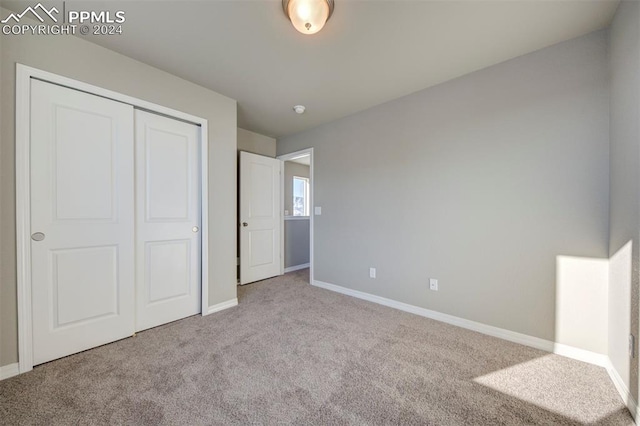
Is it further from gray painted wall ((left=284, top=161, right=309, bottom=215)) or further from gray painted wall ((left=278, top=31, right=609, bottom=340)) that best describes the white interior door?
gray painted wall ((left=278, top=31, right=609, bottom=340))

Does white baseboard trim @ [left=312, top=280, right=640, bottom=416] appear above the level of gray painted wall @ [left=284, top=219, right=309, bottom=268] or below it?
below

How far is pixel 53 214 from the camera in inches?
70.0

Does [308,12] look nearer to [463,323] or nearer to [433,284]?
[433,284]

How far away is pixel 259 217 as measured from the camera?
3.91 m

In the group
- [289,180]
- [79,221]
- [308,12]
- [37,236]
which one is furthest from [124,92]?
[289,180]

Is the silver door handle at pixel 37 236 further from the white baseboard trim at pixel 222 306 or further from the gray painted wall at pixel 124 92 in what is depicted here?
the white baseboard trim at pixel 222 306

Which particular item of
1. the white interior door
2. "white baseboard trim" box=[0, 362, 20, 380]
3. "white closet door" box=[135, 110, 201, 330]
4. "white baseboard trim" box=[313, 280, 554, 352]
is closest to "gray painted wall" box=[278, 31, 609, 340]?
"white baseboard trim" box=[313, 280, 554, 352]

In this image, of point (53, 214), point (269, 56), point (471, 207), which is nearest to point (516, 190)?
point (471, 207)

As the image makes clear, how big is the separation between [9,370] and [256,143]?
3.46m

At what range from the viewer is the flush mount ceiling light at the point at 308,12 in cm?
144

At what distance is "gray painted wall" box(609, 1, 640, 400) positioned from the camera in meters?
1.34

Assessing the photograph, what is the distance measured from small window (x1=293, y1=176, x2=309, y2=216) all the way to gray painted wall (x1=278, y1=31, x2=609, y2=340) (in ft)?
6.58

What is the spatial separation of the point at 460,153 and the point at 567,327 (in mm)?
1658

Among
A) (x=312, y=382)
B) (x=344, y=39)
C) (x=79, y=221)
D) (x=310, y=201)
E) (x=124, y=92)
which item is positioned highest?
(x=344, y=39)
